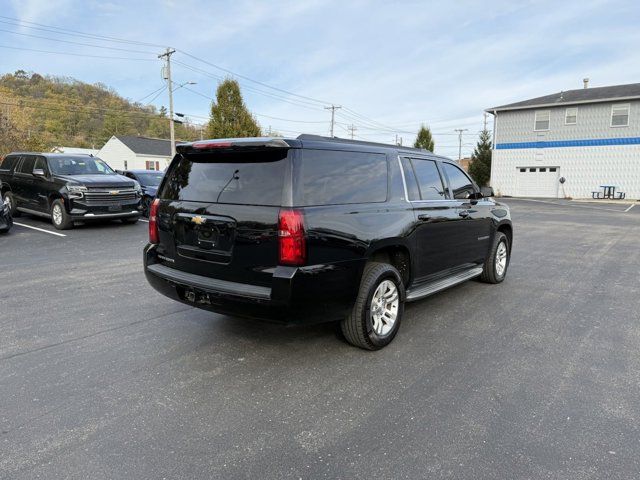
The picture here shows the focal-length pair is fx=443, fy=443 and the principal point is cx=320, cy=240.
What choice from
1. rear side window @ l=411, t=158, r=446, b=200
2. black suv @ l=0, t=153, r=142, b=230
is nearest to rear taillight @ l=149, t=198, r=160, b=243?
rear side window @ l=411, t=158, r=446, b=200

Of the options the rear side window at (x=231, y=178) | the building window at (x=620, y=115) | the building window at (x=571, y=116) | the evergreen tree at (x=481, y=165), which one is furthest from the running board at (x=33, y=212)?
the evergreen tree at (x=481, y=165)

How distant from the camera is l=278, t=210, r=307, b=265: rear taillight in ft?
10.4

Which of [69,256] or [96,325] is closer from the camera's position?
[96,325]

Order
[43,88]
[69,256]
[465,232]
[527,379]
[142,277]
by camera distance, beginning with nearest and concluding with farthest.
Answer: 1. [527,379]
2. [465,232]
3. [142,277]
4. [69,256]
5. [43,88]

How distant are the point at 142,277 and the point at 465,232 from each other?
14.7 ft

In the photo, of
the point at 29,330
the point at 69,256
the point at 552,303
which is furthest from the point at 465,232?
the point at 69,256

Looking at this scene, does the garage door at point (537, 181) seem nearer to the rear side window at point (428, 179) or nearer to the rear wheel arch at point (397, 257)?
the rear side window at point (428, 179)

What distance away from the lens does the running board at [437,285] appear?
438 cm

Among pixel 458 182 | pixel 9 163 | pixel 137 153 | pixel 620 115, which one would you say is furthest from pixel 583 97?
pixel 137 153

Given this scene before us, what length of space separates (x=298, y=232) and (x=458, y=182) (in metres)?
3.04

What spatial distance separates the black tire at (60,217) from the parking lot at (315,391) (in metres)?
5.73

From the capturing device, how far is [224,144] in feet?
11.6

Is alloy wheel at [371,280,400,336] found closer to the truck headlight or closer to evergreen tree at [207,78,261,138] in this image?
the truck headlight

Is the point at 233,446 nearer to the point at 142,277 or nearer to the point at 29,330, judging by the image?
the point at 29,330
